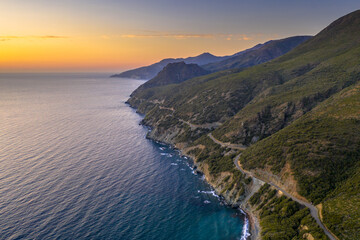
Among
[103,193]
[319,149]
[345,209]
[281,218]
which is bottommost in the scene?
[281,218]

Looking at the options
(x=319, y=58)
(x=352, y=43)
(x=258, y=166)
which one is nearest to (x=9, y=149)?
(x=258, y=166)

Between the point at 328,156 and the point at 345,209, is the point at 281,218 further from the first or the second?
the point at 328,156

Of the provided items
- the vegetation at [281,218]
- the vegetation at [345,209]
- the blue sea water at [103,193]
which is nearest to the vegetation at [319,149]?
the vegetation at [345,209]

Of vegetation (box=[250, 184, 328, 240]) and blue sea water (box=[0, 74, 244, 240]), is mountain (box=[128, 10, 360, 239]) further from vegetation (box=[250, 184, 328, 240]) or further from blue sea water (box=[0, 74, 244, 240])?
blue sea water (box=[0, 74, 244, 240])

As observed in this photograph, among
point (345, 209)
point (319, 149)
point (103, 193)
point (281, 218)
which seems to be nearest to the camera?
point (345, 209)

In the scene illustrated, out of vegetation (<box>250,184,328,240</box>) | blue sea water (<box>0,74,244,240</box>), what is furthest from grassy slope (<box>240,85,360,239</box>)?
blue sea water (<box>0,74,244,240</box>)

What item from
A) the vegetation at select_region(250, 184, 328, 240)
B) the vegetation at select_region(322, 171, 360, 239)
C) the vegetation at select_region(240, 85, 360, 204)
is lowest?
the vegetation at select_region(250, 184, 328, 240)

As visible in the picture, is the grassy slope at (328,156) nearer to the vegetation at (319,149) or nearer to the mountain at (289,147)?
the vegetation at (319,149)

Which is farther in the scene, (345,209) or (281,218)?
(281,218)

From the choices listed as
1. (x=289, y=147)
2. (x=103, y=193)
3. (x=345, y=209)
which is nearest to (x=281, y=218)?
(x=345, y=209)
